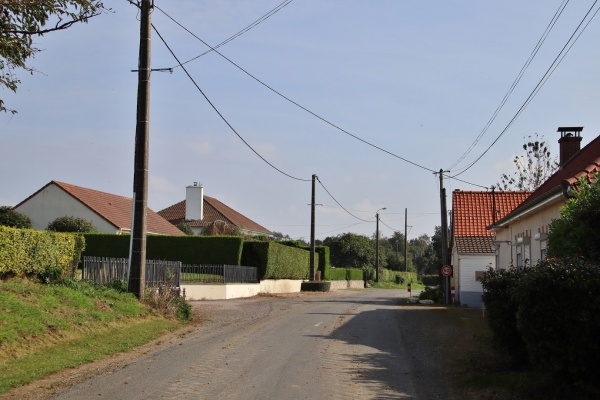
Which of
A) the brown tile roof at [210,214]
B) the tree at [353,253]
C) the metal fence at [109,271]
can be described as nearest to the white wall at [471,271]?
the metal fence at [109,271]

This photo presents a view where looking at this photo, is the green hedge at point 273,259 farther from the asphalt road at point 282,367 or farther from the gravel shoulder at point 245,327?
the asphalt road at point 282,367

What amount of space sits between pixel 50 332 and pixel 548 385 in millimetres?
9096

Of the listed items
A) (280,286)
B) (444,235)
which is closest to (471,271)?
(444,235)

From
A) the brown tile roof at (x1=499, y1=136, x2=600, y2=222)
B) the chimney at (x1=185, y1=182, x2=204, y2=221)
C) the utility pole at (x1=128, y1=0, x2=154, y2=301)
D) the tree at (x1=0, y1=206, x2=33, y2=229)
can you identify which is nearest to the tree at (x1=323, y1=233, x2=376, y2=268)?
the chimney at (x1=185, y1=182, x2=204, y2=221)

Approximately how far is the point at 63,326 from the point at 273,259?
1166 inches

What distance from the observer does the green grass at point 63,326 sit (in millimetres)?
11266

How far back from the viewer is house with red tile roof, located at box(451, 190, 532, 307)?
34344mm

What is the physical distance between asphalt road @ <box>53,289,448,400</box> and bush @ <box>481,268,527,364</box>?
122cm

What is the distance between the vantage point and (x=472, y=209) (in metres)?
37.3

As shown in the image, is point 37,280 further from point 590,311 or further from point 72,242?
point 590,311

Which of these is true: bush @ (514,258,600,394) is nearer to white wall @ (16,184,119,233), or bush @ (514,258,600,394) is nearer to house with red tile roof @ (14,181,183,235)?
house with red tile roof @ (14,181,183,235)

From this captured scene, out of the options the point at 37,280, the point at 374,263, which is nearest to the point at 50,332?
the point at 37,280

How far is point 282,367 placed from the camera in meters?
11.4

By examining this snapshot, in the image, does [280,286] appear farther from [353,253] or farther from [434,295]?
[353,253]
